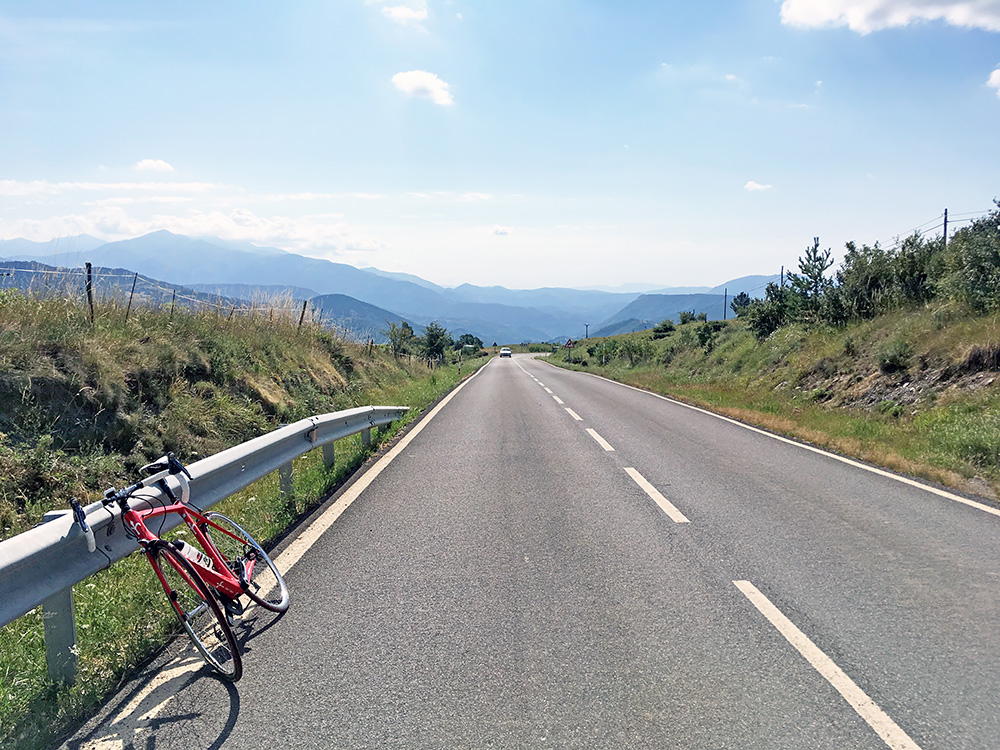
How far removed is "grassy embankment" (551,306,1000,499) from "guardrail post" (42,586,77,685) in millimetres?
8431

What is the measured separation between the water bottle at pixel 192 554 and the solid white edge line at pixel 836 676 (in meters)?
3.27

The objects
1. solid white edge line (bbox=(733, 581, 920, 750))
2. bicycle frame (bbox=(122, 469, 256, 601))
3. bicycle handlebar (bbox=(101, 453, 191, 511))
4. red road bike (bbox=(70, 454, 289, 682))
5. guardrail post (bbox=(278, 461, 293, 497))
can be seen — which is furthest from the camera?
guardrail post (bbox=(278, 461, 293, 497))

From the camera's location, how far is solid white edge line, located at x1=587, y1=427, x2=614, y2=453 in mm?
10008

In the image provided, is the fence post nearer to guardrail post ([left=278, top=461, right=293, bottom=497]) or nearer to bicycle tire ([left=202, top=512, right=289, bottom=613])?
guardrail post ([left=278, top=461, right=293, bottom=497])

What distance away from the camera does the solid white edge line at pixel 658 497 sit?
19.5 ft

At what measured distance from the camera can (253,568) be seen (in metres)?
4.27

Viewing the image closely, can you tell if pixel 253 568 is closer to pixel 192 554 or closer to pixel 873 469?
pixel 192 554

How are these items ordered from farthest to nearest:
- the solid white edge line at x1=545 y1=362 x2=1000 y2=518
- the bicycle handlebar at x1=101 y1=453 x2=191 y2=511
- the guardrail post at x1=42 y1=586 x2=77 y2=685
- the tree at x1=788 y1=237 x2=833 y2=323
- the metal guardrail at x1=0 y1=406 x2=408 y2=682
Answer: the tree at x1=788 y1=237 x2=833 y2=323, the solid white edge line at x1=545 y1=362 x2=1000 y2=518, the bicycle handlebar at x1=101 y1=453 x2=191 y2=511, the guardrail post at x1=42 y1=586 x2=77 y2=685, the metal guardrail at x1=0 y1=406 x2=408 y2=682

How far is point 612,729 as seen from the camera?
2725 mm

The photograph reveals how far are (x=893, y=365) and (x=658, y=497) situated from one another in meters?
10.1

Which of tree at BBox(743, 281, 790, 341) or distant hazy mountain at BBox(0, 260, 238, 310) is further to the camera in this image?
tree at BBox(743, 281, 790, 341)

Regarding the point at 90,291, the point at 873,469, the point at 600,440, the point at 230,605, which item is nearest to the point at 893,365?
the point at 873,469

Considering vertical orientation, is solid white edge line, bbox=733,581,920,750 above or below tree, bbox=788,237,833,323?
below

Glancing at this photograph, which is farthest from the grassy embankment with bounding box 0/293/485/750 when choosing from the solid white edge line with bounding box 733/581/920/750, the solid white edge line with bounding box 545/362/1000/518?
the solid white edge line with bounding box 545/362/1000/518
